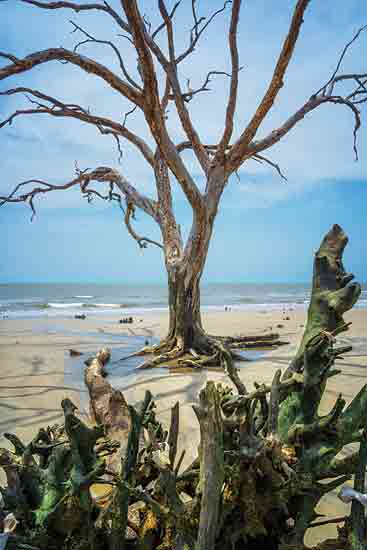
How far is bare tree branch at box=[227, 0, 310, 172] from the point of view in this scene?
175 inches

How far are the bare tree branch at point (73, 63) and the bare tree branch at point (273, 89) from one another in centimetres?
149

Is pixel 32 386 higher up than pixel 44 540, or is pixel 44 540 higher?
pixel 44 540

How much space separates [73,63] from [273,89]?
2579mm

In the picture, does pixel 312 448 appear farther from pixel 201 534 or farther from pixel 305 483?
pixel 201 534

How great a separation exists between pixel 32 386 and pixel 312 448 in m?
3.60

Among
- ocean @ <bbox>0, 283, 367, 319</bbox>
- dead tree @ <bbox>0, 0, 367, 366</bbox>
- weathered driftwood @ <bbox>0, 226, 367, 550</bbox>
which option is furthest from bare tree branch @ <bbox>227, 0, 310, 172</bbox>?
ocean @ <bbox>0, 283, 367, 319</bbox>

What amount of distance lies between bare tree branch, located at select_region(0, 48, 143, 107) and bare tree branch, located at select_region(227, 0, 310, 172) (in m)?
1.49

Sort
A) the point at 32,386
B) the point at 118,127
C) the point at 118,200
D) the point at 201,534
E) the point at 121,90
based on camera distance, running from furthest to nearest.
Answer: the point at 118,200 < the point at 118,127 < the point at 121,90 < the point at 32,386 < the point at 201,534

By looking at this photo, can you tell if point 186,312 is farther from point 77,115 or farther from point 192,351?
point 77,115

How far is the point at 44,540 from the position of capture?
1123 millimetres

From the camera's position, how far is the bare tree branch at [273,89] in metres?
4.44

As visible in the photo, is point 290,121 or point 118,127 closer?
point 290,121

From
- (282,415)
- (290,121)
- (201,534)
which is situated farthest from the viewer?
(290,121)

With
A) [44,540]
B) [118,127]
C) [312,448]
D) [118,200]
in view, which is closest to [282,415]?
[312,448]
